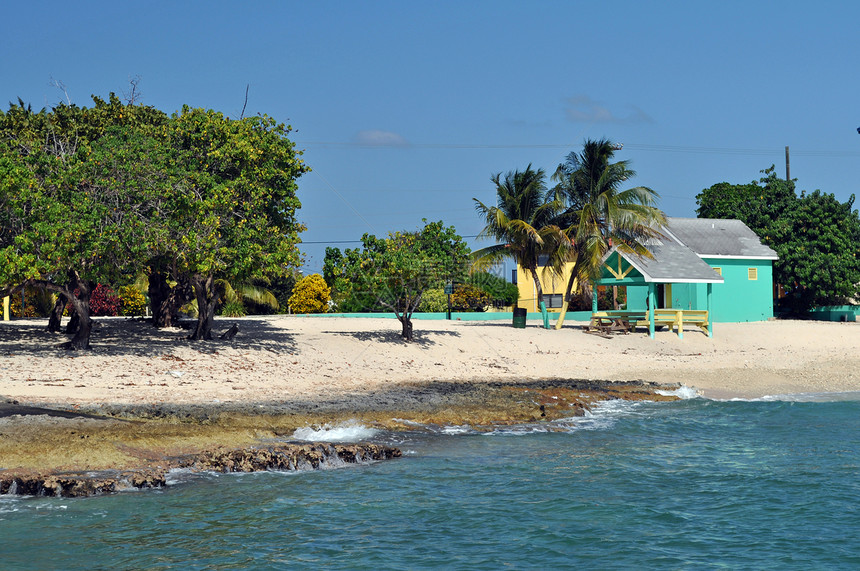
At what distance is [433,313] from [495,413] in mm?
25141

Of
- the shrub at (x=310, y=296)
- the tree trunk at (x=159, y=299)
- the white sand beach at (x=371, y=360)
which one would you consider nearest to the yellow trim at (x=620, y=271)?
the white sand beach at (x=371, y=360)

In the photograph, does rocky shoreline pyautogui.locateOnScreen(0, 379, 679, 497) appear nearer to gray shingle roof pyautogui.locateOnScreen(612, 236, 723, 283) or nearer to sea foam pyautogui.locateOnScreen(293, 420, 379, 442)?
sea foam pyautogui.locateOnScreen(293, 420, 379, 442)

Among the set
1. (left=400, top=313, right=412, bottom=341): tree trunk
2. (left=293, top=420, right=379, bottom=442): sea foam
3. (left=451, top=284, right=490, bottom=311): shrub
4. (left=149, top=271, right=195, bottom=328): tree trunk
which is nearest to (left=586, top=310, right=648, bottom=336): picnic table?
(left=400, top=313, right=412, bottom=341): tree trunk

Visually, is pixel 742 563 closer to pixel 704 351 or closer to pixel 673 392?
pixel 673 392

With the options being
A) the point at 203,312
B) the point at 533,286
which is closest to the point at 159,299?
the point at 203,312

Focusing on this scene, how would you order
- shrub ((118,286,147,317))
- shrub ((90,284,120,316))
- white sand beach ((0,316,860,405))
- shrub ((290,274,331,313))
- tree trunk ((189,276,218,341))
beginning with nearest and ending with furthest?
1. white sand beach ((0,316,860,405))
2. tree trunk ((189,276,218,341))
3. shrub ((90,284,120,316))
4. shrub ((118,286,147,317))
5. shrub ((290,274,331,313))

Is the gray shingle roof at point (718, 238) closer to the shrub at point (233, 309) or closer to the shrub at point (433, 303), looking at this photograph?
the shrub at point (433, 303)

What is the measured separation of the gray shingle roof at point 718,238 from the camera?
1762 inches

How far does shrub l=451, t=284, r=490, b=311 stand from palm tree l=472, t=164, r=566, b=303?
8988 millimetres

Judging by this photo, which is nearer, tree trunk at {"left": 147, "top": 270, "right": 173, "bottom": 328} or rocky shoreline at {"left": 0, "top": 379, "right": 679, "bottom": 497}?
rocky shoreline at {"left": 0, "top": 379, "right": 679, "bottom": 497}

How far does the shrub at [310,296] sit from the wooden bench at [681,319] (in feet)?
64.2

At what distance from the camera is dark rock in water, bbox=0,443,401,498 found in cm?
1223

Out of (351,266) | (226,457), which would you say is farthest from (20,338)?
(226,457)

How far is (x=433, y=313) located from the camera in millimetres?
44812
